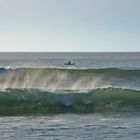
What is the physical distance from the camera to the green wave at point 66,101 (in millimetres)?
27000

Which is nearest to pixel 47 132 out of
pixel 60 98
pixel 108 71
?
pixel 60 98

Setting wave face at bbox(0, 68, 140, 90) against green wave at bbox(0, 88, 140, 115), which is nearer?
green wave at bbox(0, 88, 140, 115)

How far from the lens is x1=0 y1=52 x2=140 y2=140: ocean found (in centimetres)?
1977

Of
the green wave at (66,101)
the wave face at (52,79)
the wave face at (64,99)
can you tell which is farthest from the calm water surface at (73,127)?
the wave face at (52,79)

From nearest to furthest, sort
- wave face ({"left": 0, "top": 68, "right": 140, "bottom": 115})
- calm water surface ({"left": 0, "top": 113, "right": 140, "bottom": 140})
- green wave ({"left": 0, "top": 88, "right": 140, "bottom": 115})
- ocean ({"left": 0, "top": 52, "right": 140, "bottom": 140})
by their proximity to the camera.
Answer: calm water surface ({"left": 0, "top": 113, "right": 140, "bottom": 140}) → ocean ({"left": 0, "top": 52, "right": 140, "bottom": 140}) → green wave ({"left": 0, "top": 88, "right": 140, "bottom": 115}) → wave face ({"left": 0, "top": 68, "right": 140, "bottom": 115})

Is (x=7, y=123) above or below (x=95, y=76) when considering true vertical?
below

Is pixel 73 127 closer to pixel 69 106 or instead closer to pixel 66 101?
pixel 69 106

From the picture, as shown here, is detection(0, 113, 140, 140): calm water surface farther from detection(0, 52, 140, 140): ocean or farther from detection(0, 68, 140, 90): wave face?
detection(0, 68, 140, 90): wave face

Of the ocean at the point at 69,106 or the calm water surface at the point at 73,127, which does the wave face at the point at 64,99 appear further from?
the calm water surface at the point at 73,127

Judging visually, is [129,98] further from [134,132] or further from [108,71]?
[108,71]

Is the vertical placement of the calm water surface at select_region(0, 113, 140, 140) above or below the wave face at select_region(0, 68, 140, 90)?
below

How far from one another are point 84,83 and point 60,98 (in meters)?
9.34

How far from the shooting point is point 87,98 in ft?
95.3

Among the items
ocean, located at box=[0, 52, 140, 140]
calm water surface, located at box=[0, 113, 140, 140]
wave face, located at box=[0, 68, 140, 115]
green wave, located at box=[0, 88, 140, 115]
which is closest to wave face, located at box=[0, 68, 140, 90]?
ocean, located at box=[0, 52, 140, 140]
